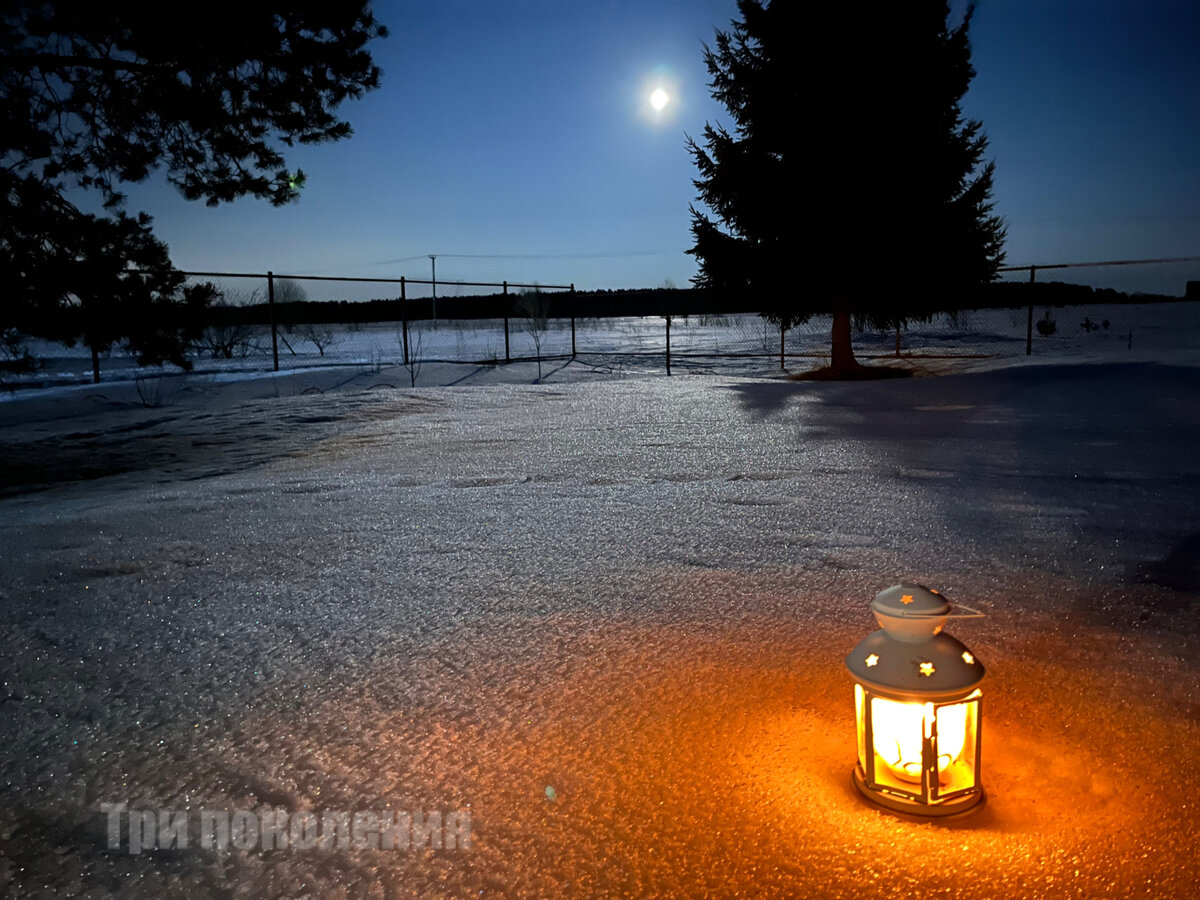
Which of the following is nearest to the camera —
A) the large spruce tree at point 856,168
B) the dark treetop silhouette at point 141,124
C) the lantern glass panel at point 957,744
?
the lantern glass panel at point 957,744

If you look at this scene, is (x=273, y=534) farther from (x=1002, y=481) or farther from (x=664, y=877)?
(x=1002, y=481)

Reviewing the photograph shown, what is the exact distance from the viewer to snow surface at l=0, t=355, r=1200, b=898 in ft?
4.53

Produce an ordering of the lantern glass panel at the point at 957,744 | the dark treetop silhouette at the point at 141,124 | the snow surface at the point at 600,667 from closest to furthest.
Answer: the snow surface at the point at 600,667 < the lantern glass panel at the point at 957,744 < the dark treetop silhouette at the point at 141,124

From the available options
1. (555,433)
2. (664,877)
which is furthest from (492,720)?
(555,433)

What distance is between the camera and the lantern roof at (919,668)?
4.68 ft

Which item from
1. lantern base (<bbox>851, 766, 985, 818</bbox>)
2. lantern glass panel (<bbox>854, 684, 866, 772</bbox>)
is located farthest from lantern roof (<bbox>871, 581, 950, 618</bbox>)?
lantern base (<bbox>851, 766, 985, 818</bbox>)

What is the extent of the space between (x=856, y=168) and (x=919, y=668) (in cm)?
1191

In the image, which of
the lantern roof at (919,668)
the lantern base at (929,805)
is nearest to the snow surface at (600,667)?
the lantern base at (929,805)

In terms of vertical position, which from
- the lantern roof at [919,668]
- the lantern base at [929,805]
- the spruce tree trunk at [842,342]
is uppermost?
the spruce tree trunk at [842,342]

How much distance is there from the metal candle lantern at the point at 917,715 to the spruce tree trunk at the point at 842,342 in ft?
38.4

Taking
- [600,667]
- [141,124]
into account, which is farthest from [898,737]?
[141,124]

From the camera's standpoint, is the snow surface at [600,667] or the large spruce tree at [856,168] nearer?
the snow surface at [600,667]

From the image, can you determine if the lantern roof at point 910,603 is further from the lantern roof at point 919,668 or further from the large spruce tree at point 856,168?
the large spruce tree at point 856,168

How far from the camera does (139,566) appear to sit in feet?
9.80
